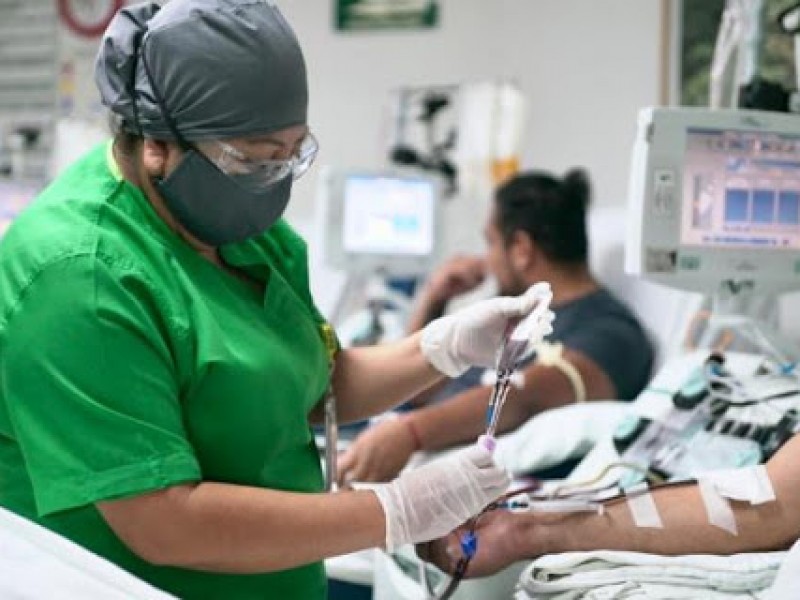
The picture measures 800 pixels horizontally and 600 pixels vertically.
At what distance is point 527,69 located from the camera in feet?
14.3

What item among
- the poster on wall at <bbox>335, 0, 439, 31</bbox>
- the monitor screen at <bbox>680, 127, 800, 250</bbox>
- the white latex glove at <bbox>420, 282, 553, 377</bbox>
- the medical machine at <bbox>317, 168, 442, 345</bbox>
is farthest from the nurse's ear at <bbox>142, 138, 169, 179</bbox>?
the poster on wall at <bbox>335, 0, 439, 31</bbox>

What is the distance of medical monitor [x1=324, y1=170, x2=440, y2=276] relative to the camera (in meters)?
3.59

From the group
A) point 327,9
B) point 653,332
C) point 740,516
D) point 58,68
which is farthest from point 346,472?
point 58,68

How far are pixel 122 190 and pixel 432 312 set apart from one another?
2.19m

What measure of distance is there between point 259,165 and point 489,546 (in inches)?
24.4

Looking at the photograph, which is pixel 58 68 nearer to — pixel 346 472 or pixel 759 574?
pixel 346 472

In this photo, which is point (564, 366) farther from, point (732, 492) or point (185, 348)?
point (185, 348)

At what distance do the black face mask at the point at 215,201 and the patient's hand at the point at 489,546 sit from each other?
1.70 feet

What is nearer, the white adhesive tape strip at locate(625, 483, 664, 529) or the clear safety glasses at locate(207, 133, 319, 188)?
the clear safety glasses at locate(207, 133, 319, 188)

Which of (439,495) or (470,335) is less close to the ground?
(470,335)

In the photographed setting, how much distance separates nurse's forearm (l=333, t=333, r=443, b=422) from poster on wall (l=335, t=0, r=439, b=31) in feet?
10.1

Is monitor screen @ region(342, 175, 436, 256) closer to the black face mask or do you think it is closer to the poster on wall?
the poster on wall

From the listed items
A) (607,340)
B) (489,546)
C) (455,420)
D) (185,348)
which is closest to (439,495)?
(489,546)

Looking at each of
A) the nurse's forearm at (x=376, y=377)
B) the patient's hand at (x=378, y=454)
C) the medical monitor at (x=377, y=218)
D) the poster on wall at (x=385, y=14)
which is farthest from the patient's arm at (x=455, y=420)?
the poster on wall at (x=385, y=14)
